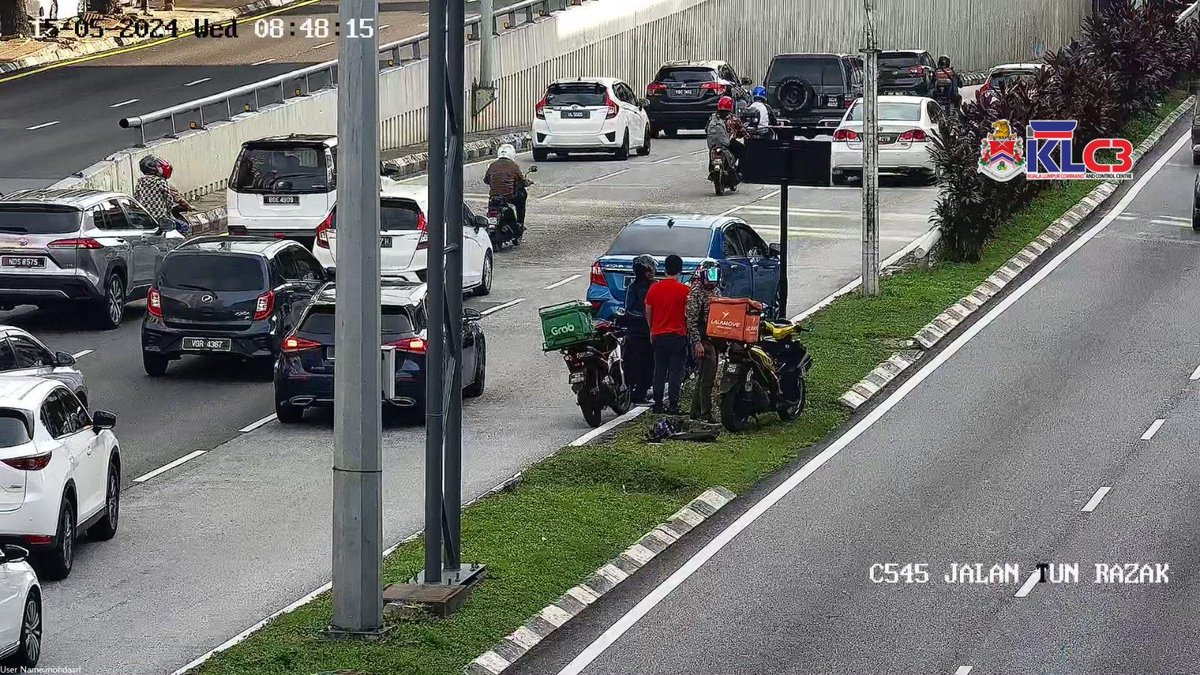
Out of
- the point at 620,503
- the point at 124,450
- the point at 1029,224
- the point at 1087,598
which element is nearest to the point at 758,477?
Result: the point at 620,503

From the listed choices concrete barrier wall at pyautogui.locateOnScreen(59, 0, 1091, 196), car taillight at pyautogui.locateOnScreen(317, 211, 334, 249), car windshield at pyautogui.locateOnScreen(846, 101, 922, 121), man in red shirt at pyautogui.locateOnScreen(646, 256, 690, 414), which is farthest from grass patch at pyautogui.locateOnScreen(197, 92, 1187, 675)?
concrete barrier wall at pyautogui.locateOnScreen(59, 0, 1091, 196)

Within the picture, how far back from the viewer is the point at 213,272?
2334 centimetres

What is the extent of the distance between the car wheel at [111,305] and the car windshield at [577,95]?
56.0ft

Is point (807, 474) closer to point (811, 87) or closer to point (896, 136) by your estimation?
point (896, 136)

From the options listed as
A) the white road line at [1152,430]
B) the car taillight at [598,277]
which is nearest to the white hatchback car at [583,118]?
the car taillight at [598,277]

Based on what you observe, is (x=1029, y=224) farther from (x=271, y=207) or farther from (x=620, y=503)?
(x=620, y=503)

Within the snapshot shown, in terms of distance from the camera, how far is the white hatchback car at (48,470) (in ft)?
47.7

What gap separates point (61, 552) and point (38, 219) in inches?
446

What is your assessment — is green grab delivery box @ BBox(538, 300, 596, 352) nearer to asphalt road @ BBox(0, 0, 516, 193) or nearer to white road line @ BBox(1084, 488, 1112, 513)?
white road line @ BBox(1084, 488, 1112, 513)

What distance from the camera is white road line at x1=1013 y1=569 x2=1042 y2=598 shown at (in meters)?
14.5

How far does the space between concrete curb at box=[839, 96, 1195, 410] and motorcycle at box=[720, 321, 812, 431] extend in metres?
1.03

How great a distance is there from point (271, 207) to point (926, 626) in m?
17.7

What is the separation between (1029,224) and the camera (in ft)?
108

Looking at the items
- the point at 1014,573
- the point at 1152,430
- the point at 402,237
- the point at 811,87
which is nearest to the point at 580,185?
the point at 811,87
